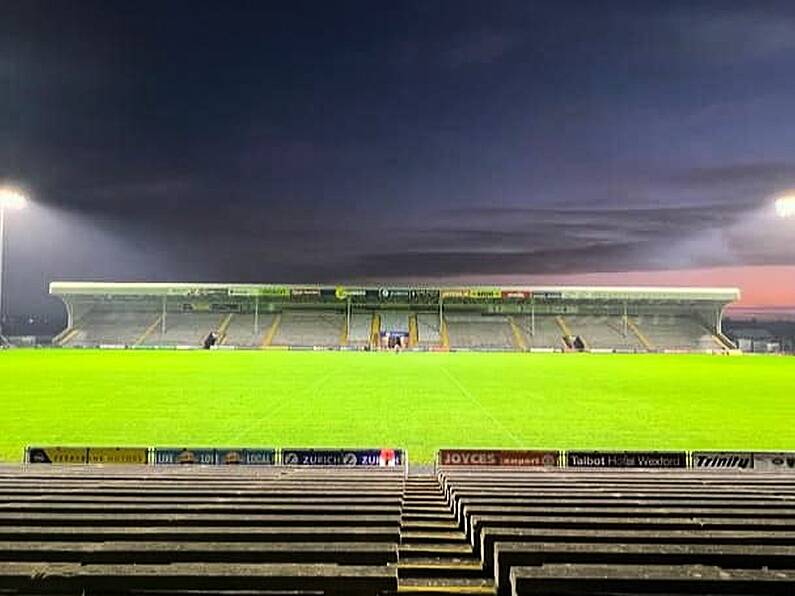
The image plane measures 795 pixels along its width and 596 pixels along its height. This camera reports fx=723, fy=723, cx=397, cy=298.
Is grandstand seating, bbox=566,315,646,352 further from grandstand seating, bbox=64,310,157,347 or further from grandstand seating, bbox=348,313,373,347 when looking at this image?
grandstand seating, bbox=64,310,157,347

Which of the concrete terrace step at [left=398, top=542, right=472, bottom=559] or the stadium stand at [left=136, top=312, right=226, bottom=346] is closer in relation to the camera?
the concrete terrace step at [left=398, top=542, right=472, bottom=559]

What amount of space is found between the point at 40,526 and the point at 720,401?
939 inches

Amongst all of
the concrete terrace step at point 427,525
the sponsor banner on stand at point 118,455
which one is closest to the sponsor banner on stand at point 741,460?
the concrete terrace step at point 427,525

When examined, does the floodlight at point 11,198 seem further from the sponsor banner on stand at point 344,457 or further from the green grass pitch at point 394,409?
the sponsor banner on stand at point 344,457

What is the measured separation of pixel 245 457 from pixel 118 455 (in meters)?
2.00

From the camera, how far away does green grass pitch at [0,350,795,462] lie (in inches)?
629

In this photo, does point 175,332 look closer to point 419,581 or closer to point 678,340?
point 678,340

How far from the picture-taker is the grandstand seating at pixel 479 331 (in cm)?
7275

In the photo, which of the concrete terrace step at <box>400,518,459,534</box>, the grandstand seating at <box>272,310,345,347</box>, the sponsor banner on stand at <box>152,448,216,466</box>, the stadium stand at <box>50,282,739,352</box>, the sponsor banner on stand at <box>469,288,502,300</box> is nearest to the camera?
the concrete terrace step at <box>400,518,459,534</box>

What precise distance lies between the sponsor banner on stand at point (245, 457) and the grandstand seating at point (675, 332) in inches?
2623

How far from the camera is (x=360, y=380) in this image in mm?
30984

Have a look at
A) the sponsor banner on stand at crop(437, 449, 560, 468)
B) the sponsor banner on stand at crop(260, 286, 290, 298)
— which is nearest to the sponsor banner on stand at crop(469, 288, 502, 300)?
the sponsor banner on stand at crop(260, 286, 290, 298)

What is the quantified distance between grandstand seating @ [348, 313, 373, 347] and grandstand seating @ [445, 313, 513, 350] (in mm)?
8671

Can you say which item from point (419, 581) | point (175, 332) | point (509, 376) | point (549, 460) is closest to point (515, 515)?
point (419, 581)
